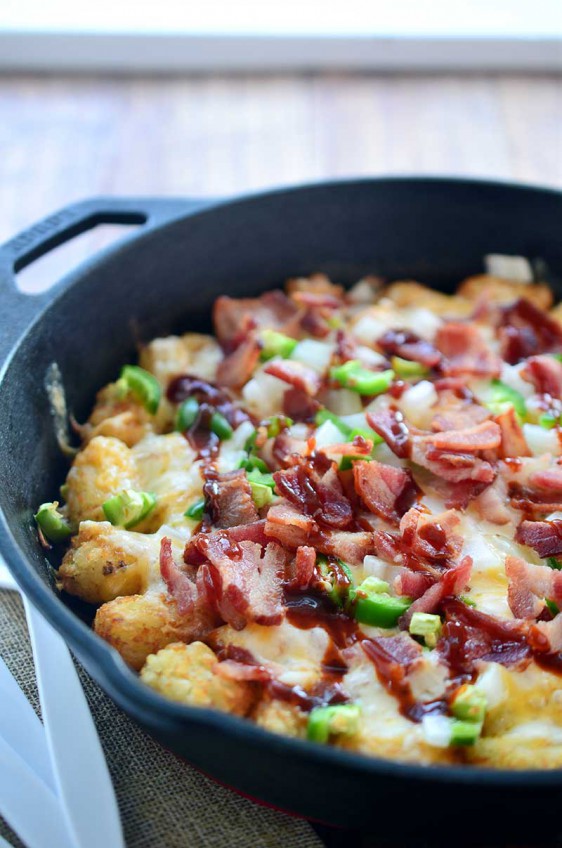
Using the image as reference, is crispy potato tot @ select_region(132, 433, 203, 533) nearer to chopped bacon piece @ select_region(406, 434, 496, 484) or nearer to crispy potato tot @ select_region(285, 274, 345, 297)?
chopped bacon piece @ select_region(406, 434, 496, 484)

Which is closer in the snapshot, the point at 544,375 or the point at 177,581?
the point at 177,581

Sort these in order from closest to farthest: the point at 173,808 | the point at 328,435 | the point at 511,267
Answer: the point at 173,808, the point at 328,435, the point at 511,267

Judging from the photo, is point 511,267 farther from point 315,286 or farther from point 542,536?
point 542,536

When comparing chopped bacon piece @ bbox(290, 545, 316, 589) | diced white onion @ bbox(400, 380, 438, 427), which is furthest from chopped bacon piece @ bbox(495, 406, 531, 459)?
chopped bacon piece @ bbox(290, 545, 316, 589)

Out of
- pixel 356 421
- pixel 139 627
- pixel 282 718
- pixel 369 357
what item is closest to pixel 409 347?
pixel 369 357

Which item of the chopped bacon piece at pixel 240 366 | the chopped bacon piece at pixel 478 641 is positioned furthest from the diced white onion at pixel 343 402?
the chopped bacon piece at pixel 478 641

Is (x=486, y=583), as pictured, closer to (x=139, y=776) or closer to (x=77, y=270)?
(x=139, y=776)
